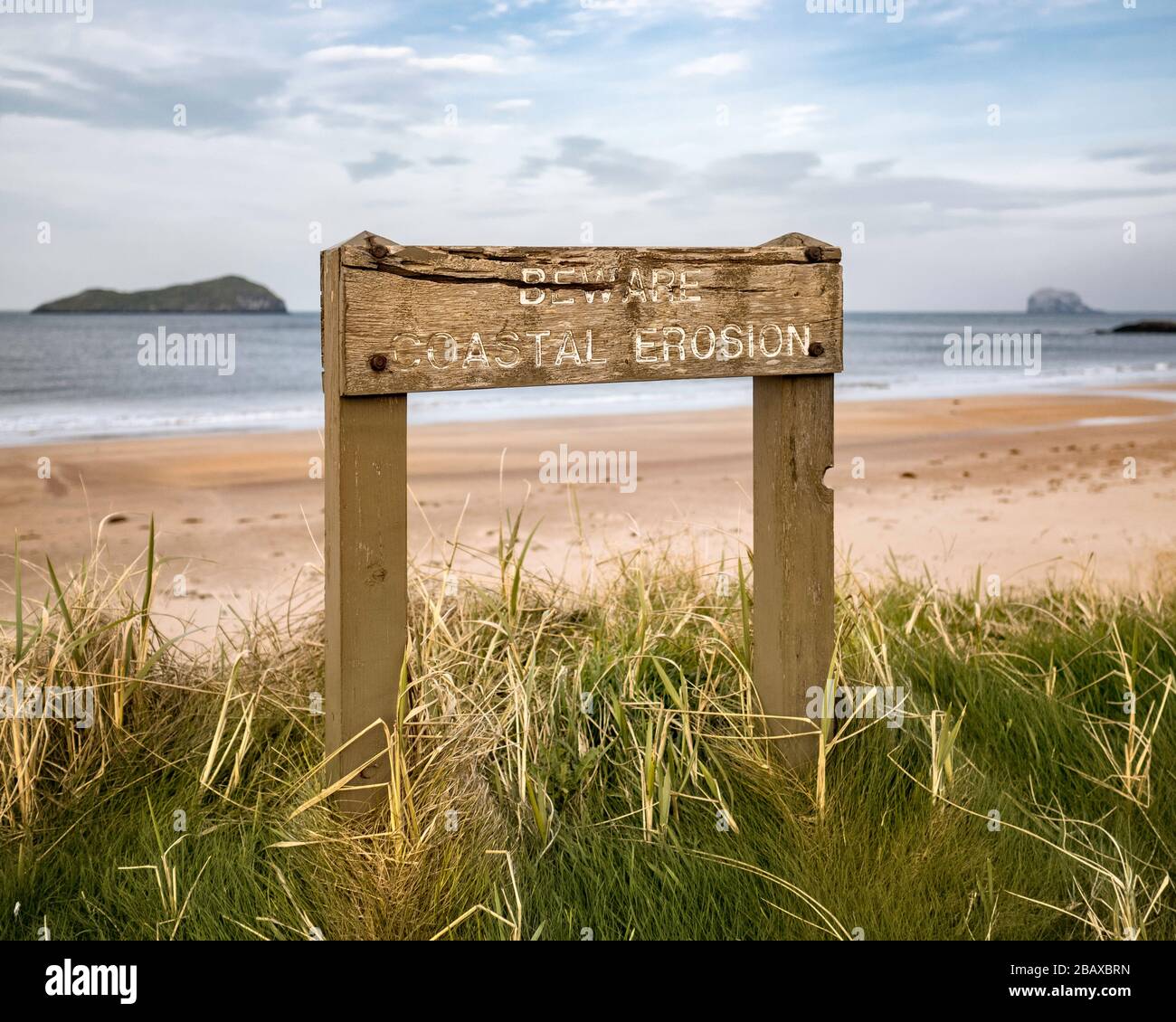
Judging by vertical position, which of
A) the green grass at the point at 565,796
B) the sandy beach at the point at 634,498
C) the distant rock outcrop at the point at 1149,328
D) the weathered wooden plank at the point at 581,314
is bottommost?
the green grass at the point at 565,796

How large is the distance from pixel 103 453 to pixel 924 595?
32.4 ft

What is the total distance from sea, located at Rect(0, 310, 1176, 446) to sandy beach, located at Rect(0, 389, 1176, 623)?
4.37ft

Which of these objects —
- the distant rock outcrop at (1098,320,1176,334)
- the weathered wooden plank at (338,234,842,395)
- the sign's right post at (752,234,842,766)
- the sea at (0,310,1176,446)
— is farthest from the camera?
the distant rock outcrop at (1098,320,1176,334)

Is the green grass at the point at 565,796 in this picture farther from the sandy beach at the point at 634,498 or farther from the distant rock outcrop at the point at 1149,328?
the distant rock outcrop at the point at 1149,328

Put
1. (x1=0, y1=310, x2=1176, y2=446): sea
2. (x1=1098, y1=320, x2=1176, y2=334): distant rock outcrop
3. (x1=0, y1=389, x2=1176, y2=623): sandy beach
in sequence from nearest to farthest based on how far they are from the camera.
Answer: (x1=0, y1=389, x2=1176, y2=623): sandy beach < (x1=0, y1=310, x2=1176, y2=446): sea < (x1=1098, y1=320, x2=1176, y2=334): distant rock outcrop

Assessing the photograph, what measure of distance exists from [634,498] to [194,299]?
167 feet

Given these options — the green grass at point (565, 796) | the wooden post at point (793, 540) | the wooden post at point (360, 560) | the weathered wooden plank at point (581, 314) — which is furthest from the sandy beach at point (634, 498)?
the wooden post at point (360, 560)

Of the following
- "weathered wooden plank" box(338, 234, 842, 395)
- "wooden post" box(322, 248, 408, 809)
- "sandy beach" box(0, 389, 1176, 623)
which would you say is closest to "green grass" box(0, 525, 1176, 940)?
"wooden post" box(322, 248, 408, 809)

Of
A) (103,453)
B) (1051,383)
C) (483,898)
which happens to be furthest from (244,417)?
(1051,383)

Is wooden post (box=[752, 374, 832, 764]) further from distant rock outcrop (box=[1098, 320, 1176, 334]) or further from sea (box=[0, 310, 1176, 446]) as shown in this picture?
distant rock outcrop (box=[1098, 320, 1176, 334])

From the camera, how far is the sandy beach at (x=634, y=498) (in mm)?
6441

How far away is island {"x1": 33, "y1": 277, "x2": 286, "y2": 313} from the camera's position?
53.2 meters

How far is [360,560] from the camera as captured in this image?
2.64 metres

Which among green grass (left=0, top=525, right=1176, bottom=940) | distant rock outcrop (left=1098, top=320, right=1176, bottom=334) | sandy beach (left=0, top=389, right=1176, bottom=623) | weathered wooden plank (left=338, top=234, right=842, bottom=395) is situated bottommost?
green grass (left=0, top=525, right=1176, bottom=940)
